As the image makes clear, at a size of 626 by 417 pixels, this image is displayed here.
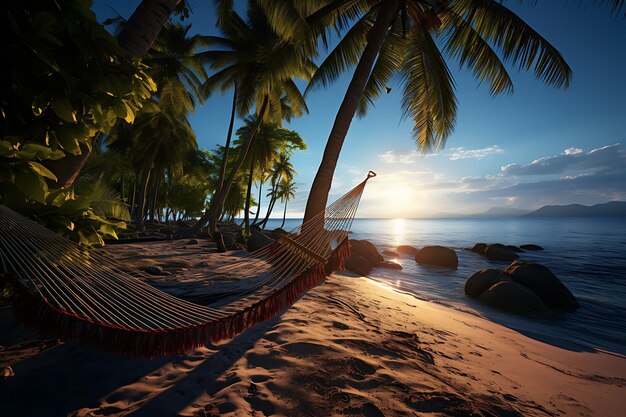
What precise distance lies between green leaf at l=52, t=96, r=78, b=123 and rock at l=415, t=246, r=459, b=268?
9784 mm

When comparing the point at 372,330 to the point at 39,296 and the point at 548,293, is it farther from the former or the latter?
the point at 548,293

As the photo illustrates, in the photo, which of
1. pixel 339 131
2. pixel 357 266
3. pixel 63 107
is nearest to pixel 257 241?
pixel 357 266

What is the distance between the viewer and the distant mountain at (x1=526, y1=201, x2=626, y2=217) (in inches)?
4552

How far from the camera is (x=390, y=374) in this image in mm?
1465

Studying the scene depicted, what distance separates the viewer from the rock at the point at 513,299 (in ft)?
13.4

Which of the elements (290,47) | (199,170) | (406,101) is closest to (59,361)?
(290,47)

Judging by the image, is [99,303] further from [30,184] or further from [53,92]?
[53,92]

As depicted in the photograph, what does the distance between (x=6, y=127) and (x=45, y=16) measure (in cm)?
58

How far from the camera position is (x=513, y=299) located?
4.16 metres

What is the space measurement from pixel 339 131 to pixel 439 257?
282 inches

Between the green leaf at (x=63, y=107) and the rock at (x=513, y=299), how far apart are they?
19.0ft

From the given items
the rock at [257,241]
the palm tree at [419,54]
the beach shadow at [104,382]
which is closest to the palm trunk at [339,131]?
the palm tree at [419,54]

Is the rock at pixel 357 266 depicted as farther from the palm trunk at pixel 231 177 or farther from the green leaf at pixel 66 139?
the palm trunk at pixel 231 177

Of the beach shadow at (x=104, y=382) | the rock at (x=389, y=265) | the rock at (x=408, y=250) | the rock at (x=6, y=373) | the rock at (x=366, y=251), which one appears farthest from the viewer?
the rock at (x=408, y=250)
